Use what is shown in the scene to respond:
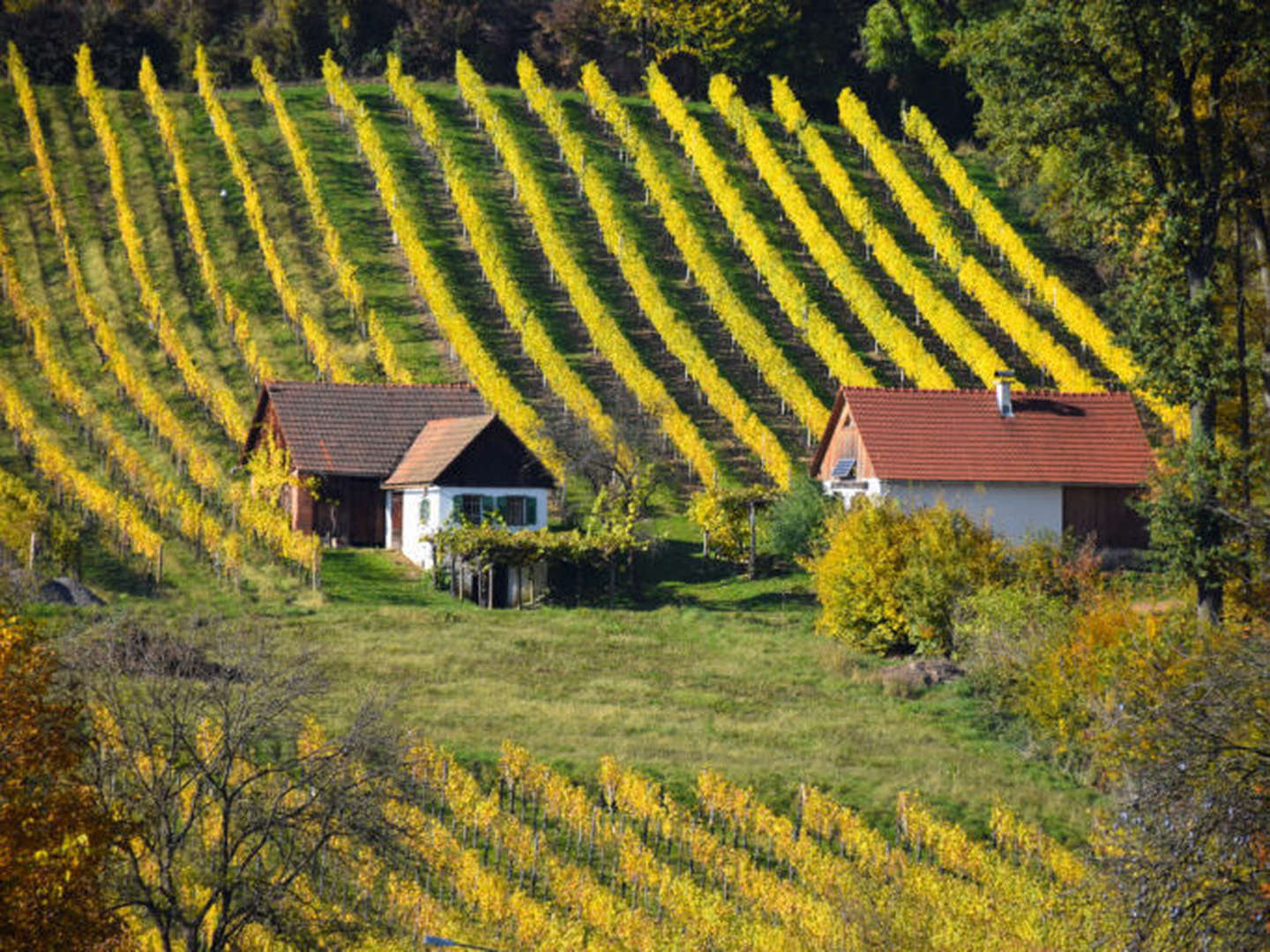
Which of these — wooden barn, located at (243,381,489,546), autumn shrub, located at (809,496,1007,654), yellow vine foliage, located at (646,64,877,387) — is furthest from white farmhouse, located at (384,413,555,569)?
yellow vine foliage, located at (646,64,877,387)

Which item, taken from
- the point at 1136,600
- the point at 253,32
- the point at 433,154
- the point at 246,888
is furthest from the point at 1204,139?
the point at 253,32

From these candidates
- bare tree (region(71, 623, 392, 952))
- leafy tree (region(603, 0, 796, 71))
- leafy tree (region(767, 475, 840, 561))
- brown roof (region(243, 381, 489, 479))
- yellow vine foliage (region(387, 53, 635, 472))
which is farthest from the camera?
leafy tree (region(603, 0, 796, 71))

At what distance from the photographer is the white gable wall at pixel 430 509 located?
51375 mm

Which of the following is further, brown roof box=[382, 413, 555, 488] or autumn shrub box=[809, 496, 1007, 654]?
brown roof box=[382, 413, 555, 488]

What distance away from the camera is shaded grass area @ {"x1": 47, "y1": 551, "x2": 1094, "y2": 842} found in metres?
31.0

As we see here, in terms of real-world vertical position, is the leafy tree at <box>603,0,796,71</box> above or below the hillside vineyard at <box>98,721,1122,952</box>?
above

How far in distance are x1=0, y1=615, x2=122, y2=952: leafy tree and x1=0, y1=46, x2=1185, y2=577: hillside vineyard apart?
92.9 ft

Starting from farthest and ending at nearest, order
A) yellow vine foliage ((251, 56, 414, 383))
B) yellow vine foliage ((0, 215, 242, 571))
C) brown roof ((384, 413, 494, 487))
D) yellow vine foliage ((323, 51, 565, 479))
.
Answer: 1. yellow vine foliage ((251, 56, 414, 383))
2. yellow vine foliage ((323, 51, 565, 479))
3. brown roof ((384, 413, 494, 487))
4. yellow vine foliage ((0, 215, 242, 571))

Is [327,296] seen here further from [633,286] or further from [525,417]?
[525,417]

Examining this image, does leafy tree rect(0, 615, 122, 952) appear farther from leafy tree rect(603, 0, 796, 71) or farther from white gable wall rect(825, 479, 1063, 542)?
leafy tree rect(603, 0, 796, 71)

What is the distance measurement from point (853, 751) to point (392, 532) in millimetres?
24746

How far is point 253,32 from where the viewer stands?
105m

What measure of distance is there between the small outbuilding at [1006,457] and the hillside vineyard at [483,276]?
94.0 inches

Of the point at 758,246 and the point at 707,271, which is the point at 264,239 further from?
the point at 758,246
